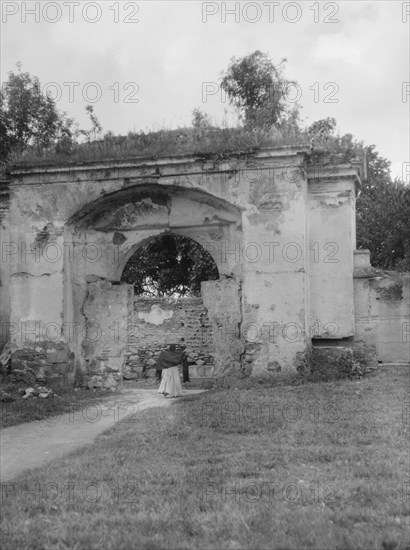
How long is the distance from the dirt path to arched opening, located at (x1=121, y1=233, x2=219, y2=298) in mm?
12787

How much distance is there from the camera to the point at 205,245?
474 inches

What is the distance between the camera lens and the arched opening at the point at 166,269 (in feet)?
78.0

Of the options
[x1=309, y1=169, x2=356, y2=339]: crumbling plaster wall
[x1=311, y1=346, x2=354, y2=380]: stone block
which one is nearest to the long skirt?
[x1=311, y1=346, x2=354, y2=380]: stone block

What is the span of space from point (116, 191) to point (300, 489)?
307 inches

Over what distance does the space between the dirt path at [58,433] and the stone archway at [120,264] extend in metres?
1.39

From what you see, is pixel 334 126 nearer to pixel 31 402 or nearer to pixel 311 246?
pixel 311 246

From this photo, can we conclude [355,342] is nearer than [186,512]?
No

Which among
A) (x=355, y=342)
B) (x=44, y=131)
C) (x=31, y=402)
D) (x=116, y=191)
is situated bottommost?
(x=31, y=402)

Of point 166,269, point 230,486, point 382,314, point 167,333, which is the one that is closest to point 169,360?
point 382,314

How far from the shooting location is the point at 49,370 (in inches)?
456

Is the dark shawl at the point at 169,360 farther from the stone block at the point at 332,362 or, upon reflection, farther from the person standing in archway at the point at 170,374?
the stone block at the point at 332,362

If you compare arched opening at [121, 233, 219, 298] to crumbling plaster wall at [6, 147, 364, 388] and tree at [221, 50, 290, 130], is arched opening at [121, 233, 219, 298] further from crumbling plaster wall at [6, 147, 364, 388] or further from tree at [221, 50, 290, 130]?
crumbling plaster wall at [6, 147, 364, 388]

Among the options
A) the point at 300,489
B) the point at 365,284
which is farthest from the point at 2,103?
the point at 300,489

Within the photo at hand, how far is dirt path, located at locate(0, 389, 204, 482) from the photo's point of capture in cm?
661
